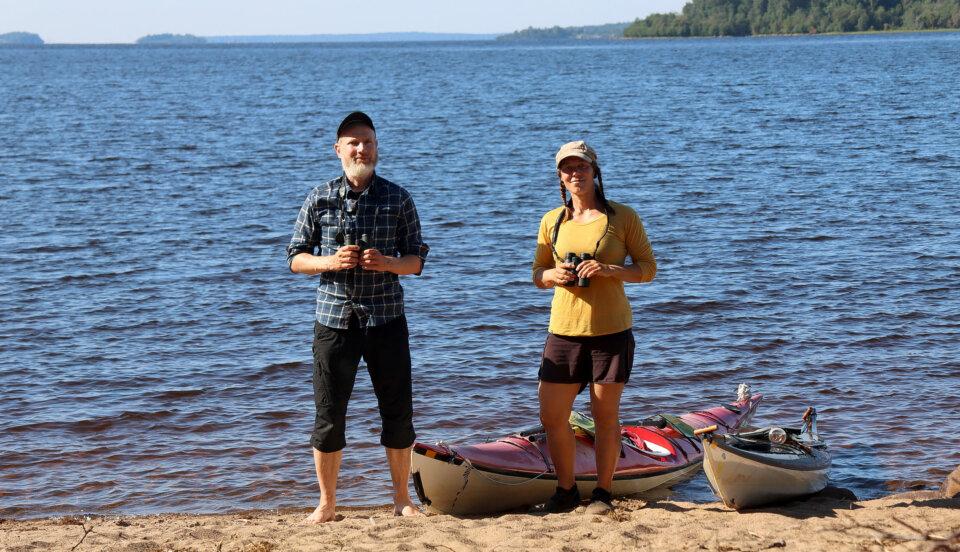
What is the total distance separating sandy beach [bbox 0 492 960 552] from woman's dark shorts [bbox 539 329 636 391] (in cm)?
78

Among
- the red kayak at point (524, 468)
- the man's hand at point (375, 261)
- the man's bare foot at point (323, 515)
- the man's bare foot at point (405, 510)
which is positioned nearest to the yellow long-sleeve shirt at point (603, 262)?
the man's hand at point (375, 261)

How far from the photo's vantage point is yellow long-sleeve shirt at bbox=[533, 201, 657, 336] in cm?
616

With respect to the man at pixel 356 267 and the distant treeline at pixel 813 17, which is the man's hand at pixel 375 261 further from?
the distant treeline at pixel 813 17

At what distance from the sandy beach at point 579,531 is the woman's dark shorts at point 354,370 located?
553 millimetres

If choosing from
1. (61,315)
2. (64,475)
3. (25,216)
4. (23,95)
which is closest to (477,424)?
(64,475)

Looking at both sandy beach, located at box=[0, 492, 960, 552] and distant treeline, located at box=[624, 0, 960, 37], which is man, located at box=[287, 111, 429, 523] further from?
distant treeline, located at box=[624, 0, 960, 37]

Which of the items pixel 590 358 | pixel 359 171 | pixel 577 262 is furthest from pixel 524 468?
pixel 359 171

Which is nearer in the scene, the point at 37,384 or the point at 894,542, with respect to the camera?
the point at 894,542

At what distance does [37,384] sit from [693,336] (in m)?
6.66

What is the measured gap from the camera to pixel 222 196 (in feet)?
77.3

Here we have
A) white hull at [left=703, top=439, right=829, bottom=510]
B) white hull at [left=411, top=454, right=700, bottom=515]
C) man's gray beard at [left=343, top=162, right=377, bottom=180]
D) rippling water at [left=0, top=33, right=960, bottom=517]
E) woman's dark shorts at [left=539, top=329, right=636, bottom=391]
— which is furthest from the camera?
rippling water at [left=0, top=33, right=960, bottom=517]

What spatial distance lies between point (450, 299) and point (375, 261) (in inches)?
335

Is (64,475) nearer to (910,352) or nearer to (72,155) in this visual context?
(910,352)

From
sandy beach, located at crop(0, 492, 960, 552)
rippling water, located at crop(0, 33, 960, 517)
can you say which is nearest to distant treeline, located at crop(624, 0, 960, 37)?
rippling water, located at crop(0, 33, 960, 517)
